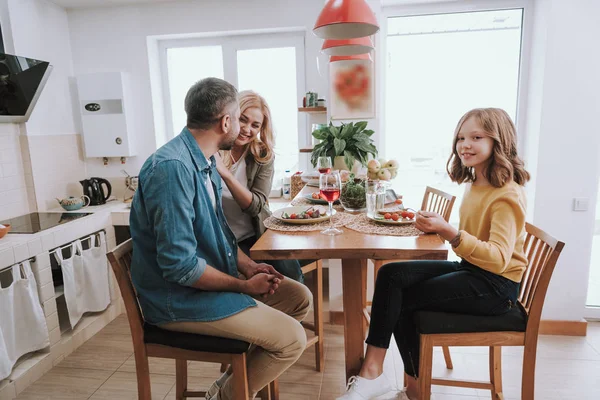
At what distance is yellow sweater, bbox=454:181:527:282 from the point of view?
4.42 ft

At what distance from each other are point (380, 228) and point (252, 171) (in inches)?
27.8

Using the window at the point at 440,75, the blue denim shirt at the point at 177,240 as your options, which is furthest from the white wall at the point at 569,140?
the blue denim shirt at the point at 177,240

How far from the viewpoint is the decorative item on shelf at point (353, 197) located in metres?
1.77

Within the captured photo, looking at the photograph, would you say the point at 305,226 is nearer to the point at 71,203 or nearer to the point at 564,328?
the point at 564,328

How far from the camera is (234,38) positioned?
3244 mm

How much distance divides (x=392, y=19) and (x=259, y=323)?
242 centimetres

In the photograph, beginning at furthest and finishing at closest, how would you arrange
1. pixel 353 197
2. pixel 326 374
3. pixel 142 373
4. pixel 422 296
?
pixel 326 374 → pixel 353 197 → pixel 422 296 → pixel 142 373

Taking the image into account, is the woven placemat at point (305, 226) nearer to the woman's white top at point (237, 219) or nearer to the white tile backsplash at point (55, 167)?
the woman's white top at point (237, 219)

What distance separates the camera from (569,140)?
90.4 inches

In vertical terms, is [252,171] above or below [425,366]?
above

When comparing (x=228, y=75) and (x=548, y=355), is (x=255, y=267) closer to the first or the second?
(x=548, y=355)

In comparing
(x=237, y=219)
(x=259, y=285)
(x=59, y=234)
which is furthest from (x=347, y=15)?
(x=59, y=234)

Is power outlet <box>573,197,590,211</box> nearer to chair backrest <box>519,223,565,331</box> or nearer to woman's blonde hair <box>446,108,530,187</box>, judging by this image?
chair backrest <box>519,223,565,331</box>

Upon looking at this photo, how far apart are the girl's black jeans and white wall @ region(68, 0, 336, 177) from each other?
1.93m
